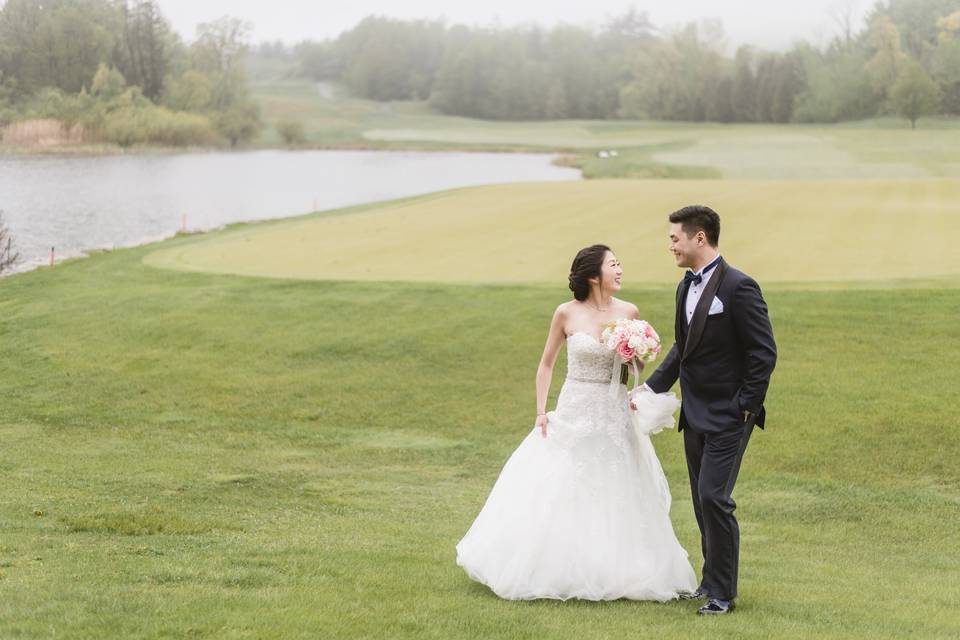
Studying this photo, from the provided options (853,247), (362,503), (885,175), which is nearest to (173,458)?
(362,503)

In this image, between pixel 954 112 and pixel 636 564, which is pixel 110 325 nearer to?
pixel 636 564

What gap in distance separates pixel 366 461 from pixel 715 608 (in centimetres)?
675

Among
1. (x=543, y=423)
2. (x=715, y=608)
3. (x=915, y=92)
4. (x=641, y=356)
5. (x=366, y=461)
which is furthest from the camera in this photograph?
(x=915, y=92)

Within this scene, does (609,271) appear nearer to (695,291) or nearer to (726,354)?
(695,291)

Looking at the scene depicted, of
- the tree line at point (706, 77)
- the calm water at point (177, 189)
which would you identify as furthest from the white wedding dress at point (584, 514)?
the tree line at point (706, 77)

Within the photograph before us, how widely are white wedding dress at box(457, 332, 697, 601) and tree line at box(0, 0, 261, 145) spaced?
33375 mm

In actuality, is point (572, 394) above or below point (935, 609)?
above

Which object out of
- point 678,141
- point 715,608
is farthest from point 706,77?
point 715,608

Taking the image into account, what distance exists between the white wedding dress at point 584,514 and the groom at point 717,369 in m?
0.29

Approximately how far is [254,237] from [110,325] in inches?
381

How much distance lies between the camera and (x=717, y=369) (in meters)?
6.55

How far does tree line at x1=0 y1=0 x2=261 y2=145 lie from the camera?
37062 mm

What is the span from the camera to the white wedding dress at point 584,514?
657cm

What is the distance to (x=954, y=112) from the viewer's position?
307 ft
